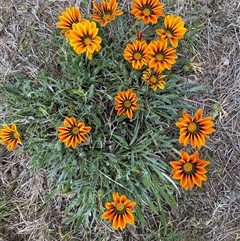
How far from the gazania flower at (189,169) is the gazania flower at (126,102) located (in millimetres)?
272

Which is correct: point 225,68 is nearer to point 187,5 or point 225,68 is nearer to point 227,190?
point 187,5

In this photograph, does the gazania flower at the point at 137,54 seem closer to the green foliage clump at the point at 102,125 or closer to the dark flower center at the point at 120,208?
the green foliage clump at the point at 102,125

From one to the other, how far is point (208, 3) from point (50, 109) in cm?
96

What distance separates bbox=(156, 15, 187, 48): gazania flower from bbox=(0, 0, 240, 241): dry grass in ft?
1.27

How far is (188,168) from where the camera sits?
1.71 metres

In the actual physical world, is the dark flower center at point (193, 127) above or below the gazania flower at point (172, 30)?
below

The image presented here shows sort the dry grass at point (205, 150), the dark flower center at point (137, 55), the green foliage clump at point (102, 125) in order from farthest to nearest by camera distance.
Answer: the dry grass at point (205, 150), the green foliage clump at point (102, 125), the dark flower center at point (137, 55)

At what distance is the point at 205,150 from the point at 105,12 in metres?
0.83

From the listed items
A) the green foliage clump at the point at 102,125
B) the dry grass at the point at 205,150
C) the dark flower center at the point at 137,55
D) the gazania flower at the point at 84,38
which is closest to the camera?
the gazania flower at the point at 84,38

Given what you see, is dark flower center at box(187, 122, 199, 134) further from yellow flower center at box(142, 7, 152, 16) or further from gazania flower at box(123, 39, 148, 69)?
yellow flower center at box(142, 7, 152, 16)

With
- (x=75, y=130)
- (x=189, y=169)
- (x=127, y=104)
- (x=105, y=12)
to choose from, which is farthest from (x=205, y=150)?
(x=105, y=12)

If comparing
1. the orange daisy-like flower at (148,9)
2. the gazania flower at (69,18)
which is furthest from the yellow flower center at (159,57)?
the gazania flower at (69,18)

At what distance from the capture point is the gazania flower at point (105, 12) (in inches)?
68.8

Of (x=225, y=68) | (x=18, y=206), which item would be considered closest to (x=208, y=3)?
(x=225, y=68)
